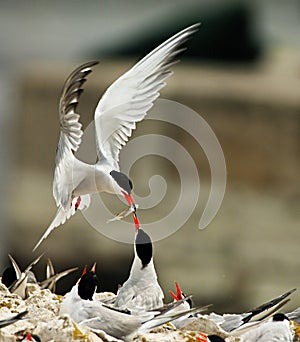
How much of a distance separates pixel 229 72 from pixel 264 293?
91cm

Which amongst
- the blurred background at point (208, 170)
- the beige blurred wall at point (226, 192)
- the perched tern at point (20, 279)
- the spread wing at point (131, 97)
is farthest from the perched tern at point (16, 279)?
the beige blurred wall at point (226, 192)

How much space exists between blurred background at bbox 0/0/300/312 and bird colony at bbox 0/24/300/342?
141cm

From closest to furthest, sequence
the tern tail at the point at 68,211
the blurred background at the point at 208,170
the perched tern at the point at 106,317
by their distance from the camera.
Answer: the perched tern at the point at 106,317, the tern tail at the point at 68,211, the blurred background at the point at 208,170

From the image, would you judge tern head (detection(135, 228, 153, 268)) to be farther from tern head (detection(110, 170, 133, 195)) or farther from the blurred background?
the blurred background

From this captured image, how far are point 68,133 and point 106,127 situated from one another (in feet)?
0.18

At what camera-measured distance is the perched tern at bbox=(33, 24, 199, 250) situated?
0.95m

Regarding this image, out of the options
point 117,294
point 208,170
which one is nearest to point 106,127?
point 117,294

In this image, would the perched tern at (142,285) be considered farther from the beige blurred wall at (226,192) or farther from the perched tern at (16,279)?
the beige blurred wall at (226,192)

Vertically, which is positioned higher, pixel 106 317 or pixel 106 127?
pixel 106 127

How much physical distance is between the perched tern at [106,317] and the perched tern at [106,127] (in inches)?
2.8

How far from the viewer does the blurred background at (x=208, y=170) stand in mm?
2831

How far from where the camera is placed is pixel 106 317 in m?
0.87

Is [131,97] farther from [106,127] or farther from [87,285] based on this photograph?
[87,285]

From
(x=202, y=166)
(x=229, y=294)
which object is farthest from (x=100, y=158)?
(x=202, y=166)
